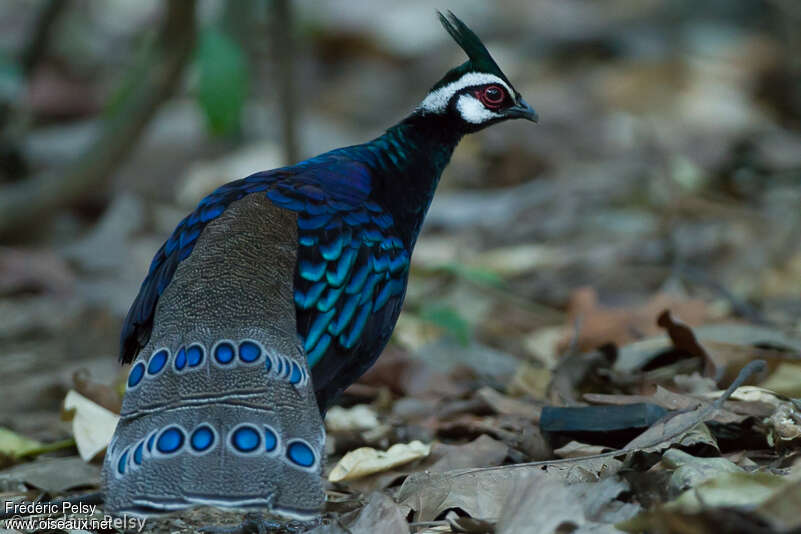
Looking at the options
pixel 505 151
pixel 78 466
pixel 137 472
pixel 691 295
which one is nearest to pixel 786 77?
pixel 505 151

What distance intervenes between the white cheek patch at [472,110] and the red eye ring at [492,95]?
2 cm

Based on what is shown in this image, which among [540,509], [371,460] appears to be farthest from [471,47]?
[540,509]

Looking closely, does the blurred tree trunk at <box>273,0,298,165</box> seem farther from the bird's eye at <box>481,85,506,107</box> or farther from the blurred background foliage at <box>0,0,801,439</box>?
the bird's eye at <box>481,85,506,107</box>

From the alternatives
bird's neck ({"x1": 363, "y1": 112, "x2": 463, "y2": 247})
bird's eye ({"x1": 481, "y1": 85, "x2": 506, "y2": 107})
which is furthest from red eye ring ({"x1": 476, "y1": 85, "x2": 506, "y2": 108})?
bird's neck ({"x1": 363, "y1": 112, "x2": 463, "y2": 247})

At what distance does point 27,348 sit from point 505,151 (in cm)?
456

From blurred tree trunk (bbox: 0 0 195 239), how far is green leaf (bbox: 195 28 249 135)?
43 cm

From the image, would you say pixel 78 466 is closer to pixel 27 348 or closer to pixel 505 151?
pixel 27 348

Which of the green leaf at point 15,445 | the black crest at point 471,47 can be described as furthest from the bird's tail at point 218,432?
the black crest at point 471,47

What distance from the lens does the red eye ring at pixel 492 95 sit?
4.79m

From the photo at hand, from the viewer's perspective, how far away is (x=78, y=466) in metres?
4.32

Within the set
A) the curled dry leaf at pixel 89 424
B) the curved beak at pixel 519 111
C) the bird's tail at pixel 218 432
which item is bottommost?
the bird's tail at pixel 218 432

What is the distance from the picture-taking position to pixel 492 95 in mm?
4801

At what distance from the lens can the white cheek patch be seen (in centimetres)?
479

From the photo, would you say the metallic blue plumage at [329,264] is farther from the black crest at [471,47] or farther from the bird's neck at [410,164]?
the black crest at [471,47]
